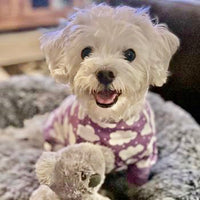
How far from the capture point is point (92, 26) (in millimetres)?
997

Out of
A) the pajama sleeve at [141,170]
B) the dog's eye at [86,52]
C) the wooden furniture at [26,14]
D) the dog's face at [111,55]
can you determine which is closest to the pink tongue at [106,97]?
the dog's face at [111,55]

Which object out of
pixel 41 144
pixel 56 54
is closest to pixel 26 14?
pixel 41 144

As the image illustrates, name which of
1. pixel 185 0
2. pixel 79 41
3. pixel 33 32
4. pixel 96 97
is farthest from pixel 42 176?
pixel 33 32

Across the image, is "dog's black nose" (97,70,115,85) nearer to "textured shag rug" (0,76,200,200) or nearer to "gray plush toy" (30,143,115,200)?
"gray plush toy" (30,143,115,200)

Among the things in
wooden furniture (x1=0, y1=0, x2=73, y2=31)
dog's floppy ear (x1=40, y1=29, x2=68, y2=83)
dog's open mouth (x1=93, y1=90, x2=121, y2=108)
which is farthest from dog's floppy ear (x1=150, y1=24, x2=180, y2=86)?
wooden furniture (x1=0, y1=0, x2=73, y2=31)

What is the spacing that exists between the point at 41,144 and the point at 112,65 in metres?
0.59

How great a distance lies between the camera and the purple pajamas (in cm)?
111

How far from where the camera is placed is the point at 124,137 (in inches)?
43.9

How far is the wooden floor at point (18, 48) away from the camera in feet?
8.34

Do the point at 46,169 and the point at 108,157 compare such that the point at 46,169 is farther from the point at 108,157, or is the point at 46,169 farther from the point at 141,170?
the point at 141,170

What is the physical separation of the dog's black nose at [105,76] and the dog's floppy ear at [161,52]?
0.47 ft

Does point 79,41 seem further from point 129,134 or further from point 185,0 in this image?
point 185,0

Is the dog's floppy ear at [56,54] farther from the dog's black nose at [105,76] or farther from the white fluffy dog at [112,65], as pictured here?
the dog's black nose at [105,76]

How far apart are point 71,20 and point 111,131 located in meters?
0.31
